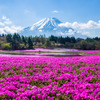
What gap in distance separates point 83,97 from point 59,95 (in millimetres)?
1007

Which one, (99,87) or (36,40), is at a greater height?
(36,40)

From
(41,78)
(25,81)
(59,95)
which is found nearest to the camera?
(59,95)

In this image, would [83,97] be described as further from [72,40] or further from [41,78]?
[72,40]

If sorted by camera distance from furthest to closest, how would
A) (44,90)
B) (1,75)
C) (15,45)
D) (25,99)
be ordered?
(15,45) < (1,75) < (44,90) < (25,99)

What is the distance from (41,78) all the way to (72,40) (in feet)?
368

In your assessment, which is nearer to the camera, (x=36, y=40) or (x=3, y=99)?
(x=3, y=99)

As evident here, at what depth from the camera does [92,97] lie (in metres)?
4.81

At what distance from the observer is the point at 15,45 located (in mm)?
68688

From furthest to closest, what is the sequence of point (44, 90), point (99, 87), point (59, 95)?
point (99, 87) → point (44, 90) → point (59, 95)

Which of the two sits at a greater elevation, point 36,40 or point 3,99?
point 36,40

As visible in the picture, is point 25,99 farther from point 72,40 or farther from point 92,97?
point 72,40

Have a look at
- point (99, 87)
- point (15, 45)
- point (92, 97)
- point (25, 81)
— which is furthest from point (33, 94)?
point (15, 45)

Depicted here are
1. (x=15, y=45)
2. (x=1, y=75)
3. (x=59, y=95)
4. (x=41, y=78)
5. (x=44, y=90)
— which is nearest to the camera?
(x=59, y=95)

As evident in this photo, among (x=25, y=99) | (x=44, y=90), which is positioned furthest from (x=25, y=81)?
(x=25, y=99)
